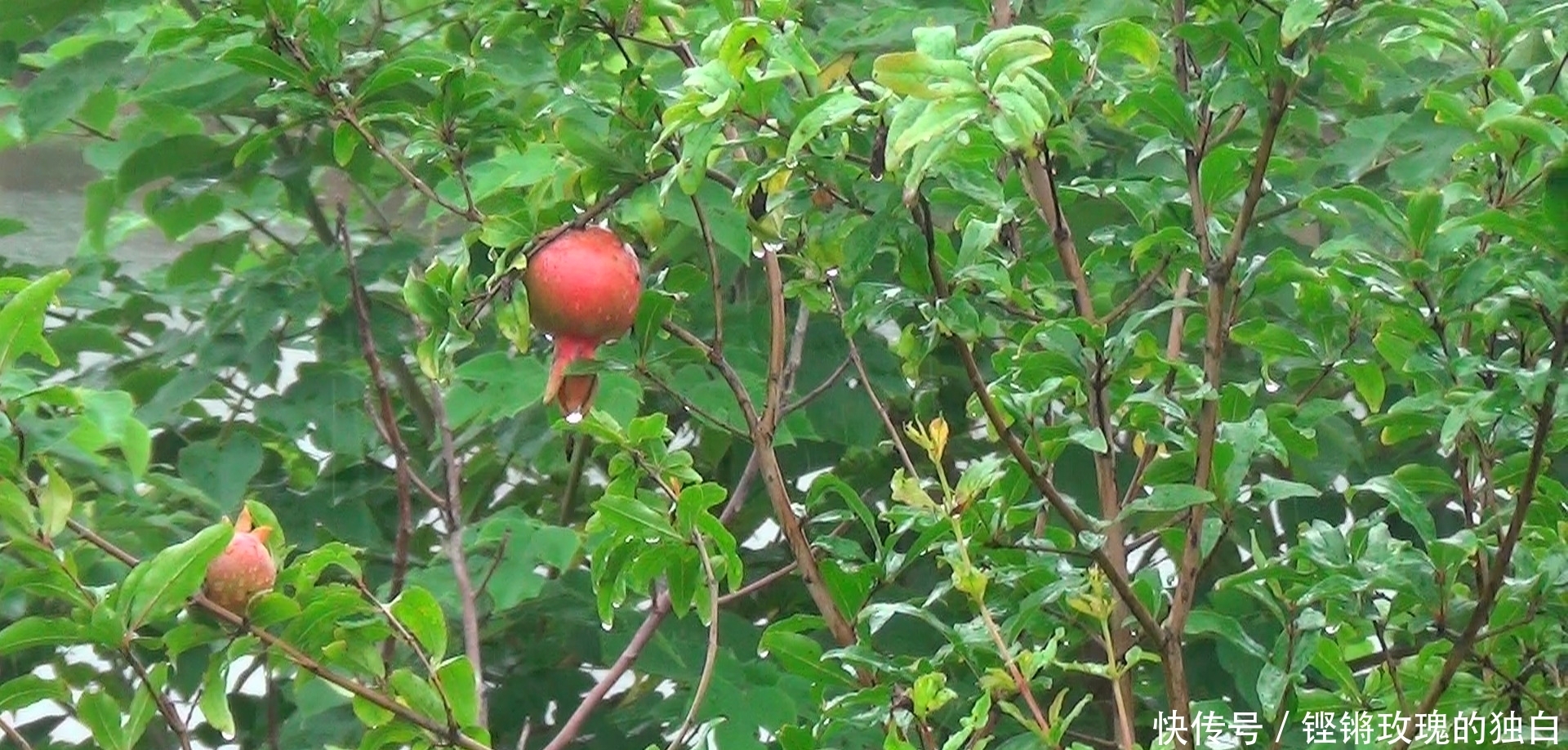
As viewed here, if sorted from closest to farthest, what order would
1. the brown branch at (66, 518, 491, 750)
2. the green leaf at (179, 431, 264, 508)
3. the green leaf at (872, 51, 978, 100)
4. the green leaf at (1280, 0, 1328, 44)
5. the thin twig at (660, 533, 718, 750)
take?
the green leaf at (872, 51, 978, 100) < the green leaf at (1280, 0, 1328, 44) < the brown branch at (66, 518, 491, 750) < the thin twig at (660, 533, 718, 750) < the green leaf at (179, 431, 264, 508)

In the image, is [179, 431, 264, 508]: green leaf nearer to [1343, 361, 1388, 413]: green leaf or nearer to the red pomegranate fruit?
the red pomegranate fruit

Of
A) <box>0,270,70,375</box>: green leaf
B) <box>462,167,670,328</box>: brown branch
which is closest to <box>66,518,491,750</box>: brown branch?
<box>0,270,70,375</box>: green leaf

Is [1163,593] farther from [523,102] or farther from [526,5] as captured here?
[523,102]

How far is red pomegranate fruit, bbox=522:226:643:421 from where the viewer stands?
41.9 inches

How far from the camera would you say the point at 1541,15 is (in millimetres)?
1010

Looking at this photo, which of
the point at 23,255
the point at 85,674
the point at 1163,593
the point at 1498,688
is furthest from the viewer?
the point at 23,255

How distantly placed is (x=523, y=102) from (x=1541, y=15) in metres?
1.01

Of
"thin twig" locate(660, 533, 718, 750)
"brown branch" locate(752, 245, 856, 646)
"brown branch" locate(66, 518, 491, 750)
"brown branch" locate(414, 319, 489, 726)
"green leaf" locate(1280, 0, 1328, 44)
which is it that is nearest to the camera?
"green leaf" locate(1280, 0, 1328, 44)

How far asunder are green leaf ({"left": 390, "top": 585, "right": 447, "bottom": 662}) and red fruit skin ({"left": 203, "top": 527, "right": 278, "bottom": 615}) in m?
0.08

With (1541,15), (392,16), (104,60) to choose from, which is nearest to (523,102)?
(392,16)

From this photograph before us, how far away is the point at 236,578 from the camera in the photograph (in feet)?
3.37

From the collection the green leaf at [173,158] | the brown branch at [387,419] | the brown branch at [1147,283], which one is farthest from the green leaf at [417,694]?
the green leaf at [173,158]

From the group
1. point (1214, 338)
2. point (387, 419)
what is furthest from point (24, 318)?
point (1214, 338)

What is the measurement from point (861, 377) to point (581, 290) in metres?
0.34
